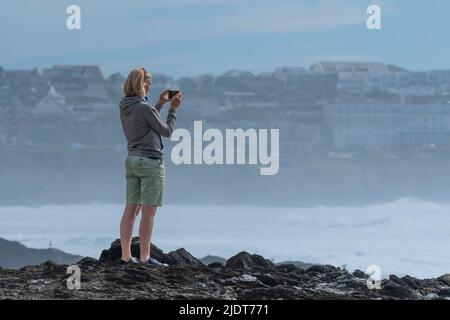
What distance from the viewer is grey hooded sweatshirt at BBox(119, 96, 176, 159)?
29.7 feet

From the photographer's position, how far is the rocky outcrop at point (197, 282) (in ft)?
28.9

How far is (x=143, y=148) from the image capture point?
9.09 meters

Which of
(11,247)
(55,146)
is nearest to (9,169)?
(55,146)

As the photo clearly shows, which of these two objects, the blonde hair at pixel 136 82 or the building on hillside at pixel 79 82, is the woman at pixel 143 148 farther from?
the building on hillside at pixel 79 82

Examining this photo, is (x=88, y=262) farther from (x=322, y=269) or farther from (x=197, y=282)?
(x=322, y=269)

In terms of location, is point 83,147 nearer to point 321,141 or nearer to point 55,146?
point 55,146

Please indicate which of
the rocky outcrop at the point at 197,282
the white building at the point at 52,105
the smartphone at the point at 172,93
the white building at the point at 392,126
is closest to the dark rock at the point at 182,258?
the rocky outcrop at the point at 197,282

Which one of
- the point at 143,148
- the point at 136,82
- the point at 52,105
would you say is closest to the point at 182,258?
the point at 143,148

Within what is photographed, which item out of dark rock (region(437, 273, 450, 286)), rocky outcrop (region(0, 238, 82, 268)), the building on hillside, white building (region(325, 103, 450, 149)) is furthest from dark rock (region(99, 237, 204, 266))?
white building (region(325, 103, 450, 149))

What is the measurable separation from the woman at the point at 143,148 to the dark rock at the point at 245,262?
112cm

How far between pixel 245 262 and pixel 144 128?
1.71 meters

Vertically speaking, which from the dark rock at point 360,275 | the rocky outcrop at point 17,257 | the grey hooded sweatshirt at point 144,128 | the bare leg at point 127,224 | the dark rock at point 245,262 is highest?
the grey hooded sweatshirt at point 144,128
